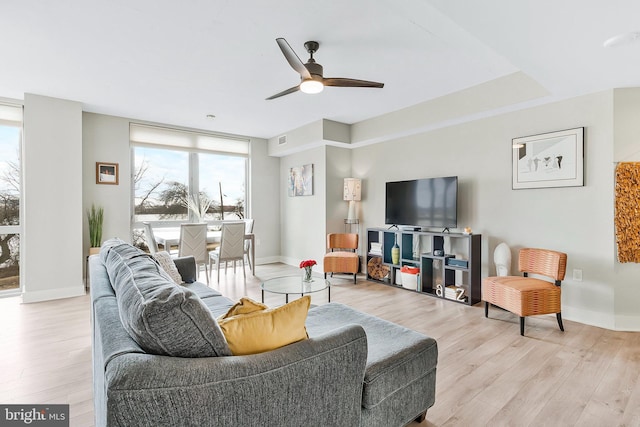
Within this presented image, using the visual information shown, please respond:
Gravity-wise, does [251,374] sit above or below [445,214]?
below

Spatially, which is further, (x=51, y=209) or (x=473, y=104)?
(x=51, y=209)

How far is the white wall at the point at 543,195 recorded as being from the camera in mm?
3102

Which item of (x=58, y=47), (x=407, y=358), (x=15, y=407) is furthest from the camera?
(x=58, y=47)

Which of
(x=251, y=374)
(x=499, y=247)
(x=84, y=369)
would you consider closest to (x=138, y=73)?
(x=84, y=369)

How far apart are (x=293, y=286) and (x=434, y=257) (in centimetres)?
203

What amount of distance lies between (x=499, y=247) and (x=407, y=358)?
2623 millimetres

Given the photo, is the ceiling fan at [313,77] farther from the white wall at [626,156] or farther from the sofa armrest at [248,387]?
the white wall at [626,156]

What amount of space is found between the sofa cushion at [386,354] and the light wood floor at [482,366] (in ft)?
1.33

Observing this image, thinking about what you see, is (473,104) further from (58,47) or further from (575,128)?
(58,47)

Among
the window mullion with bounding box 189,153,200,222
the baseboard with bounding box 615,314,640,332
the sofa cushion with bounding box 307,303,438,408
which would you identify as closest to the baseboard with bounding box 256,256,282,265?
the window mullion with bounding box 189,153,200,222

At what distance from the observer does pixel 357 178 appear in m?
5.71

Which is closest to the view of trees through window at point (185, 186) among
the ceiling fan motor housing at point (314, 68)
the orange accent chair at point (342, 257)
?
the orange accent chair at point (342, 257)

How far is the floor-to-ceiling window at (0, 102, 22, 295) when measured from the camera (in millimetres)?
4266

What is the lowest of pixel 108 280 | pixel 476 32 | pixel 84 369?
pixel 84 369
